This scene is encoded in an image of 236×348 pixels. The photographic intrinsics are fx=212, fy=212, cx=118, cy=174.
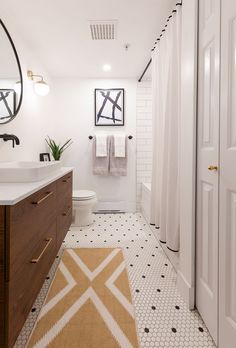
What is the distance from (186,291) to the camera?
54.6 inches

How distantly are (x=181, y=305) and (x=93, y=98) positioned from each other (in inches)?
118

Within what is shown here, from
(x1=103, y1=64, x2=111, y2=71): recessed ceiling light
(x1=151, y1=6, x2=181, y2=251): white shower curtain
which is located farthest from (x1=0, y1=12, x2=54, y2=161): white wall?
(x1=151, y1=6, x2=181, y2=251): white shower curtain

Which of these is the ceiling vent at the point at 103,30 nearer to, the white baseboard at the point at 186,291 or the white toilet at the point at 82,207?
the white toilet at the point at 82,207

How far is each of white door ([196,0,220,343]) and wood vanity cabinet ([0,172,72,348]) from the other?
93cm

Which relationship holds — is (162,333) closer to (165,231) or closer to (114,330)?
(114,330)

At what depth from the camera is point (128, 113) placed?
342 cm

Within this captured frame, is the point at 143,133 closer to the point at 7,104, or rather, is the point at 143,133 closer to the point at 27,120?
the point at 27,120

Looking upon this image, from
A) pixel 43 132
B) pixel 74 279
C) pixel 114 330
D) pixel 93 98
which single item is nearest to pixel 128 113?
pixel 93 98

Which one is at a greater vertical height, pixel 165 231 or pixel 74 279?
pixel 165 231

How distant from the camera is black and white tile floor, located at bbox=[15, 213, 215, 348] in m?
1.14

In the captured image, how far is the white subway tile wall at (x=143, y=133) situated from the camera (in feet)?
11.2

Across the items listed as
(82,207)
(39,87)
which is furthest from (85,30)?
(82,207)

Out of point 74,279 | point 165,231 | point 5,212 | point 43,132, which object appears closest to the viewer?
point 5,212

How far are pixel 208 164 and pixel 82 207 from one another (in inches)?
74.9
